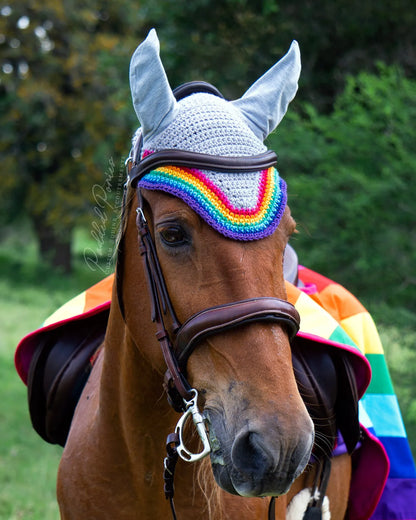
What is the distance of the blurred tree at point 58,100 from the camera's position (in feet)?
54.5

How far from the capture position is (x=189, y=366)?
1567mm

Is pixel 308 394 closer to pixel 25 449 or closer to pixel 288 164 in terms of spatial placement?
pixel 288 164

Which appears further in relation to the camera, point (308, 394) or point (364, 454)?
point (364, 454)

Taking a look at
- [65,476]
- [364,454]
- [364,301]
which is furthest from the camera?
[364,301]

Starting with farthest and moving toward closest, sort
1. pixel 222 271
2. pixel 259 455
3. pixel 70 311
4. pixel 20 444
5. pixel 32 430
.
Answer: pixel 32 430 → pixel 20 444 → pixel 70 311 → pixel 222 271 → pixel 259 455

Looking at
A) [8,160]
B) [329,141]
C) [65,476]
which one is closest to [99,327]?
[65,476]

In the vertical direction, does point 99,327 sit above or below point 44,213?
above

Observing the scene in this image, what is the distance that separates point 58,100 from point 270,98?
52.9 ft

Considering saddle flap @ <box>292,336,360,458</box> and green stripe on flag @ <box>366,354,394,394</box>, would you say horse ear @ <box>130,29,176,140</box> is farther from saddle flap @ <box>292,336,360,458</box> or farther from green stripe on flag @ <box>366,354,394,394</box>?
green stripe on flag @ <box>366,354,394,394</box>

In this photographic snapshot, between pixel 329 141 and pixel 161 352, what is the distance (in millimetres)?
4662

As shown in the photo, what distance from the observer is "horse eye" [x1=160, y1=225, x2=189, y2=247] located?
1.59 m

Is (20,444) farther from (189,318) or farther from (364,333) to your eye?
(189,318)

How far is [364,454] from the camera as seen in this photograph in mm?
2625

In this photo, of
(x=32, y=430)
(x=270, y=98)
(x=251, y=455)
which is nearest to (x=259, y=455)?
(x=251, y=455)
